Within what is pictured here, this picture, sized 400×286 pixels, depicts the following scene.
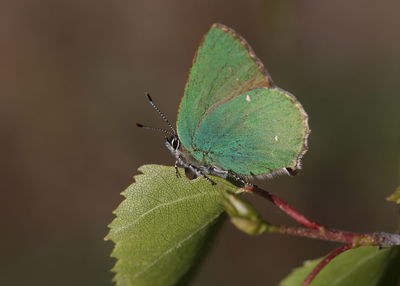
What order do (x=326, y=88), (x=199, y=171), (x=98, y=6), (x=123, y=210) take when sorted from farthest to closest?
(x=98, y=6)
(x=326, y=88)
(x=199, y=171)
(x=123, y=210)

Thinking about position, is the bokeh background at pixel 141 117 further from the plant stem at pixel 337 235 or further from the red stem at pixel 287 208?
the plant stem at pixel 337 235

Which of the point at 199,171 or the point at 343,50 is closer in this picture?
the point at 199,171

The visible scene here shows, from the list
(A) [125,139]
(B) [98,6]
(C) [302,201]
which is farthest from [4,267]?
(B) [98,6]

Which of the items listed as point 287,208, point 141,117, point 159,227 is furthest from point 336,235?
point 141,117

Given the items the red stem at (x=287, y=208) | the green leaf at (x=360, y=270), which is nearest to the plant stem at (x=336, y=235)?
the red stem at (x=287, y=208)

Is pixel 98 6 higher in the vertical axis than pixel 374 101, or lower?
higher

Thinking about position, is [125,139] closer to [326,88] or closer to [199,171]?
[326,88]

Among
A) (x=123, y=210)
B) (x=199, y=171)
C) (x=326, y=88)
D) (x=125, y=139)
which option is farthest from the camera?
(x=125, y=139)
